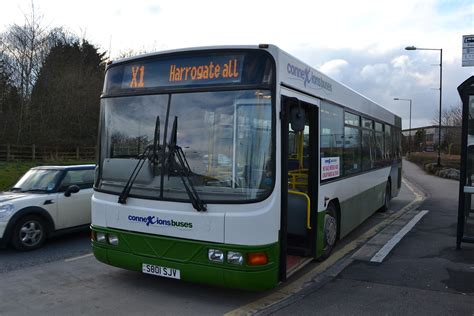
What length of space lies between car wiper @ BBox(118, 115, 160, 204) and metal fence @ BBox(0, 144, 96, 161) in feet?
98.2

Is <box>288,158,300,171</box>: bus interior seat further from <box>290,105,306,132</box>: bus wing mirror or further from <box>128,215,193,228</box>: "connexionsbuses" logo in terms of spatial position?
<box>128,215,193,228</box>: "connexionsbuses" logo

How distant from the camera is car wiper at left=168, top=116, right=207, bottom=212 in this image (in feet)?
14.8

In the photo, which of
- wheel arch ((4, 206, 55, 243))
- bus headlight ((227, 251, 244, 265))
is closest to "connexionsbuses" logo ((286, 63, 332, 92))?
bus headlight ((227, 251, 244, 265))

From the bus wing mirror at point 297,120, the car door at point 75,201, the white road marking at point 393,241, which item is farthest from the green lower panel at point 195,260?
the car door at point 75,201

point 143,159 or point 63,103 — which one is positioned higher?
point 63,103

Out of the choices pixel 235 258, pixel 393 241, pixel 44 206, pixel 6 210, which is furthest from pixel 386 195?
pixel 6 210

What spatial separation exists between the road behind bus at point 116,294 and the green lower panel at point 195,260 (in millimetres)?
394

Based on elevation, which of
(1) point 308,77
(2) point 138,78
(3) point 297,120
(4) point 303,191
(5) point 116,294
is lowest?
(5) point 116,294

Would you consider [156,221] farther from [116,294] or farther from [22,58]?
[22,58]

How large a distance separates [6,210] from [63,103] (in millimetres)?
32274

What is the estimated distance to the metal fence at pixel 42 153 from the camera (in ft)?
102

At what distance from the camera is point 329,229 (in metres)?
6.60

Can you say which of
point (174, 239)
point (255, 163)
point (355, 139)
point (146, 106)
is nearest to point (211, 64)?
point (146, 106)

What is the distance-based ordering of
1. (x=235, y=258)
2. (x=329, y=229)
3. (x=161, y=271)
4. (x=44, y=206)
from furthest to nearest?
(x=44, y=206)
(x=329, y=229)
(x=161, y=271)
(x=235, y=258)
